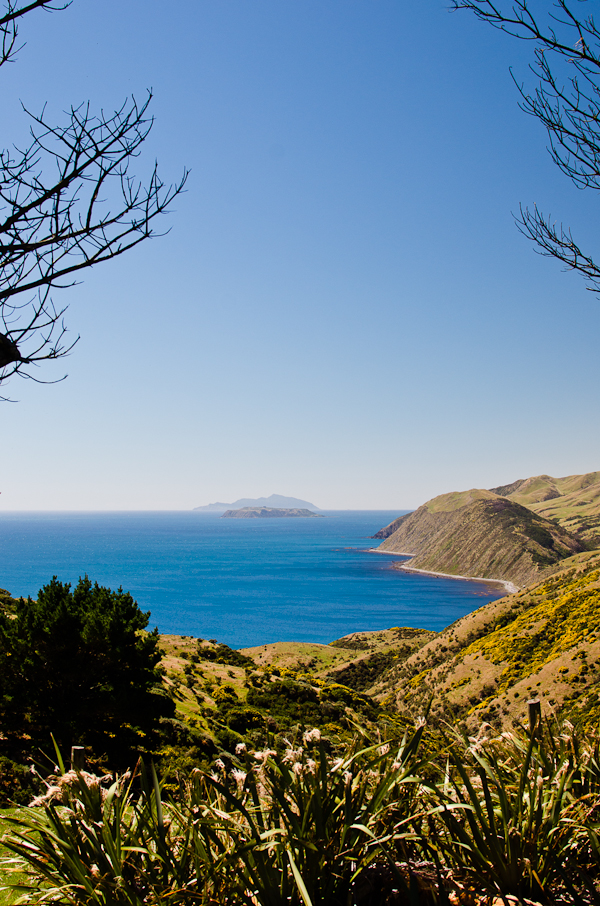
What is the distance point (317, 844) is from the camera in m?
2.93

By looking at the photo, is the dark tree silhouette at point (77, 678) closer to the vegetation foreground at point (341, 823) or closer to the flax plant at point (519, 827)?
the vegetation foreground at point (341, 823)

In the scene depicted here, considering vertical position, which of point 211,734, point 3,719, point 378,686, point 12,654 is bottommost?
point 378,686

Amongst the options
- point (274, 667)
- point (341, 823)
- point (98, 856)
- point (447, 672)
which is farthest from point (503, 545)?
point (98, 856)

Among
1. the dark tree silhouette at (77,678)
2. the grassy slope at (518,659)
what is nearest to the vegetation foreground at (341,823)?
the dark tree silhouette at (77,678)

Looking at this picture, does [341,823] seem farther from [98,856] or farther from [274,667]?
[274,667]

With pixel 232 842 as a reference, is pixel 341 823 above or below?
above

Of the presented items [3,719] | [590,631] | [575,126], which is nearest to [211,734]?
[3,719]

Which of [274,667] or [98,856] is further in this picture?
[274,667]

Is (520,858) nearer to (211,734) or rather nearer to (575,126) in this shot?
(575,126)

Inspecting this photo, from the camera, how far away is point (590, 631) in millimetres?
46688

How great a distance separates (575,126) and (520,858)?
7.01 m

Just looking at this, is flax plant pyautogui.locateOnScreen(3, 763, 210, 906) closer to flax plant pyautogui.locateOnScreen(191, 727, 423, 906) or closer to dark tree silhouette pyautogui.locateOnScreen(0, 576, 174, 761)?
flax plant pyautogui.locateOnScreen(191, 727, 423, 906)

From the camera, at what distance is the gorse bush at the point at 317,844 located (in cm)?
284

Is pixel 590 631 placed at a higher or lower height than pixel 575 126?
lower
